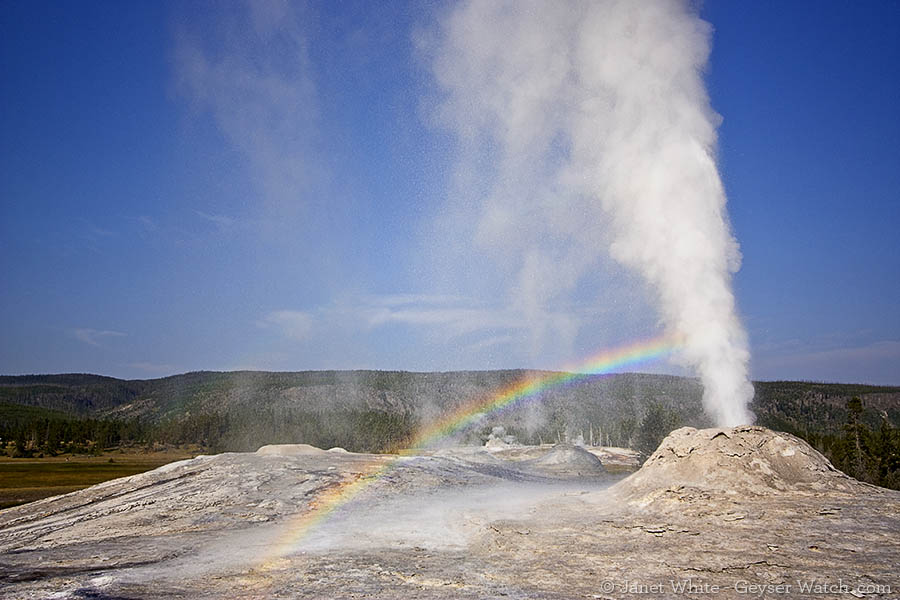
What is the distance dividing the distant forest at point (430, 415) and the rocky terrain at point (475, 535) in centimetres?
2337

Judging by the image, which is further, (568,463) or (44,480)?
(44,480)

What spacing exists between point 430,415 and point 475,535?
487ft

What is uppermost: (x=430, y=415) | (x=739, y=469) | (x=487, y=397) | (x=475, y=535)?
(x=487, y=397)

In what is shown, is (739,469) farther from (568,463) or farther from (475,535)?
(568,463)

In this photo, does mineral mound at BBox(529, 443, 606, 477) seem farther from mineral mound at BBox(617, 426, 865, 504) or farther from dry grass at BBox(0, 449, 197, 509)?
dry grass at BBox(0, 449, 197, 509)

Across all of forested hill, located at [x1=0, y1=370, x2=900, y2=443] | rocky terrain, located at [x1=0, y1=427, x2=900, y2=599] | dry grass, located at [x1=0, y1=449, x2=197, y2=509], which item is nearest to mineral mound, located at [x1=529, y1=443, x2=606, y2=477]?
rocky terrain, located at [x1=0, y1=427, x2=900, y2=599]

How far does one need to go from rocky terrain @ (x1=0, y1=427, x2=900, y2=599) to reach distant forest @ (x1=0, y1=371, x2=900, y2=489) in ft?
76.7

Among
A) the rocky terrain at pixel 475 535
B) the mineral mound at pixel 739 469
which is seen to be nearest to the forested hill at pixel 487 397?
the rocky terrain at pixel 475 535

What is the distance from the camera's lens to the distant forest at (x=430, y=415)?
202 ft

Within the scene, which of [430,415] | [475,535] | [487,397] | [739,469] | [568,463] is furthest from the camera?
[430,415]

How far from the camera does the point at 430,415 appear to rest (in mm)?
157625

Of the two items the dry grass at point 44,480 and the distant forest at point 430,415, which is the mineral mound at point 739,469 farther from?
the dry grass at point 44,480

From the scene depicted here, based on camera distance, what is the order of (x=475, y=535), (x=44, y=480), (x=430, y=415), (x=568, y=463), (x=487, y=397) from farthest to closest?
(x=430, y=415) < (x=487, y=397) < (x=44, y=480) < (x=568, y=463) < (x=475, y=535)

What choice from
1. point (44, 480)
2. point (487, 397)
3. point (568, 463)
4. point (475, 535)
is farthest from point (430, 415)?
point (475, 535)
